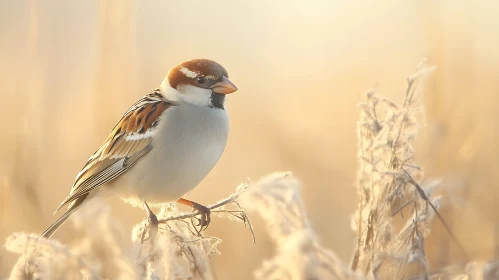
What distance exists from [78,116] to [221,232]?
3.11 ft

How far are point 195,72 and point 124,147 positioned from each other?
15.6 inches

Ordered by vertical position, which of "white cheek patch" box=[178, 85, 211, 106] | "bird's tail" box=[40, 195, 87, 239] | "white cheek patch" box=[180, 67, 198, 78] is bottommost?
"bird's tail" box=[40, 195, 87, 239]

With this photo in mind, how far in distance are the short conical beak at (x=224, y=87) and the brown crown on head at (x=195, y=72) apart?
0.07ft

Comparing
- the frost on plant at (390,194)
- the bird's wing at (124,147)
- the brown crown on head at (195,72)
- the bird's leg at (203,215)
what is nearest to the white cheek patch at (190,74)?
the brown crown on head at (195,72)

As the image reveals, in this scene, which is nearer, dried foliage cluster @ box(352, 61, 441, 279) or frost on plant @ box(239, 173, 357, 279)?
frost on plant @ box(239, 173, 357, 279)

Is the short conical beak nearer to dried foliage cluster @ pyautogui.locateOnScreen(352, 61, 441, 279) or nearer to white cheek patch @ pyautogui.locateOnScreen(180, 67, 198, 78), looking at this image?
white cheek patch @ pyautogui.locateOnScreen(180, 67, 198, 78)

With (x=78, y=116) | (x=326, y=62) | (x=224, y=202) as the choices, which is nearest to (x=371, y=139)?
(x=224, y=202)

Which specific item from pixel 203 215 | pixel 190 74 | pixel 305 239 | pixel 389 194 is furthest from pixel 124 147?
pixel 305 239

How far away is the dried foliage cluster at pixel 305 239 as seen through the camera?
112 centimetres

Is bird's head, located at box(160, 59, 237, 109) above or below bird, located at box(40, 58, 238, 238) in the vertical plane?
above

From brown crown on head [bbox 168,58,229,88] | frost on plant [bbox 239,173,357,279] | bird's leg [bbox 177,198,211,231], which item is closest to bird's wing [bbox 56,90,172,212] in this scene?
brown crown on head [bbox 168,58,229,88]

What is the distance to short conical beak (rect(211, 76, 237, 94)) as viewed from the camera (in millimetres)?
2592

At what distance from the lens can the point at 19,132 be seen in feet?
7.70

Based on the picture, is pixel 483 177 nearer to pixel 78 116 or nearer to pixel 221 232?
pixel 221 232
